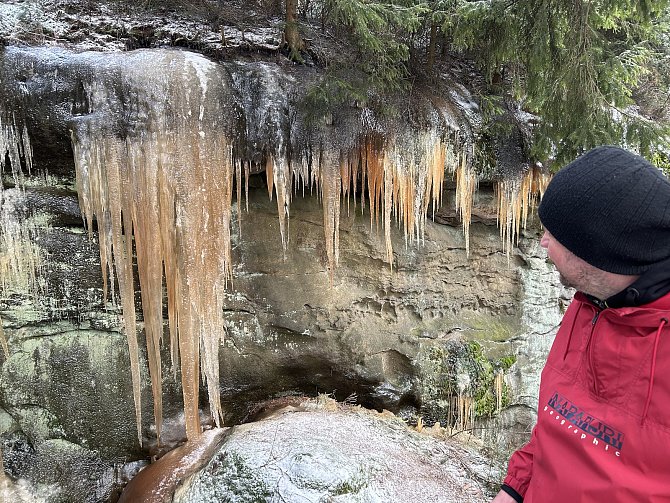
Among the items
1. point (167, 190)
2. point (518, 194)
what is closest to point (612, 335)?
point (167, 190)

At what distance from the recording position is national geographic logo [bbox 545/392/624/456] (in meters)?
1.29

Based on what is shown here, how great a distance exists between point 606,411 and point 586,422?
0.07 metres

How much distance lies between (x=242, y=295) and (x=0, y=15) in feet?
11.2

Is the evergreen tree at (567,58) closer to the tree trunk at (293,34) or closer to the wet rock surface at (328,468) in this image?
the tree trunk at (293,34)

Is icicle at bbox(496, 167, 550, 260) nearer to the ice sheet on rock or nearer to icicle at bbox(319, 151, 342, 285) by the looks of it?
icicle at bbox(319, 151, 342, 285)

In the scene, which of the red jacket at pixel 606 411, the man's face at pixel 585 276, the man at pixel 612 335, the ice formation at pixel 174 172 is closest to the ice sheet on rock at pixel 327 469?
the ice formation at pixel 174 172

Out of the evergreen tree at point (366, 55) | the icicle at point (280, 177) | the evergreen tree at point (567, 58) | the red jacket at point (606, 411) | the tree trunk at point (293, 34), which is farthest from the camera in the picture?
the tree trunk at point (293, 34)

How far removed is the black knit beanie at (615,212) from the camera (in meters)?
1.25

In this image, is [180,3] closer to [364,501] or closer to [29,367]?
[29,367]

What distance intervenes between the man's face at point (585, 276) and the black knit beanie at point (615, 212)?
0.02 meters

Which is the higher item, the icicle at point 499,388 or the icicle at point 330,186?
the icicle at point 330,186

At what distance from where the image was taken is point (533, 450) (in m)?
1.68

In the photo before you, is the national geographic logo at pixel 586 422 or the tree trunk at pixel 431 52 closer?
the national geographic logo at pixel 586 422

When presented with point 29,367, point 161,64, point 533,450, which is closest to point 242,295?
point 29,367
